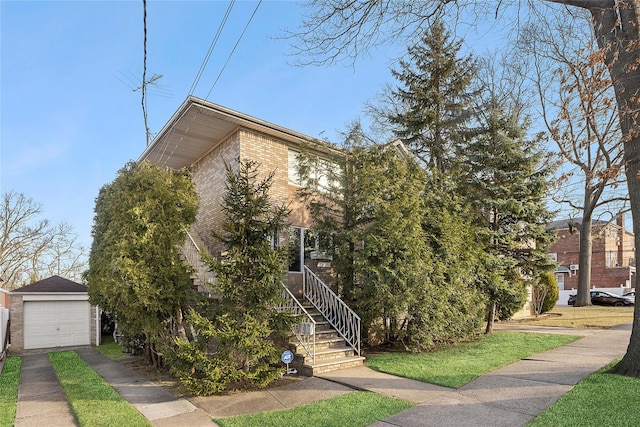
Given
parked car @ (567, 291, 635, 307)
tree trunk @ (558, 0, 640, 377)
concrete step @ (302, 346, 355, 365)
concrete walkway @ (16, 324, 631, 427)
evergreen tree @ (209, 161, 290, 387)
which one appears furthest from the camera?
parked car @ (567, 291, 635, 307)

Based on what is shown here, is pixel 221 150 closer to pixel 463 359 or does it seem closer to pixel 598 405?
pixel 463 359

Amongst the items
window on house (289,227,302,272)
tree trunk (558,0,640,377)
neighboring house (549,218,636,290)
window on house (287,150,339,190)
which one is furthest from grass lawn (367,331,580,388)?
neighboring house (549,218,636,290)

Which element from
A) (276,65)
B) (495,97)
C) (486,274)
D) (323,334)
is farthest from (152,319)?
(495,97)

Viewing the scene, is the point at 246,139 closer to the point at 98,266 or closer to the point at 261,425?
the point at 98,266

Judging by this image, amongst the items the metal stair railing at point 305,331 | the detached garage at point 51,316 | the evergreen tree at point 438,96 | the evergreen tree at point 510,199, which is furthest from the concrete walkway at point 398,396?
the evergreen tree at point 438,96

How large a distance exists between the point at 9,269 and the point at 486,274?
3686 centimetres

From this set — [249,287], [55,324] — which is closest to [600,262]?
[249,287]

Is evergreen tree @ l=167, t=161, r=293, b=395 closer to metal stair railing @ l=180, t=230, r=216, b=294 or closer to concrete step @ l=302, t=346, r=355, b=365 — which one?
concrete step @ l=302, t=346, r=355, b=365

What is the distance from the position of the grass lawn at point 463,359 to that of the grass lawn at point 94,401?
4.77 metres

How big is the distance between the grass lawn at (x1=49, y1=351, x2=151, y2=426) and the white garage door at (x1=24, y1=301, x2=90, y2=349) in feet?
21.0

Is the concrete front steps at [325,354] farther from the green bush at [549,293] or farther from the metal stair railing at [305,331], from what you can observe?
the green bush at [549,293]

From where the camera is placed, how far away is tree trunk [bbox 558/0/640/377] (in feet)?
21.9

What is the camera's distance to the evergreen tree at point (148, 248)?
27.0 feet

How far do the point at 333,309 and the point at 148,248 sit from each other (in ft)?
15.1
